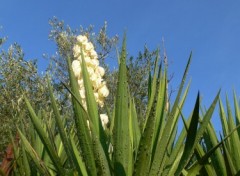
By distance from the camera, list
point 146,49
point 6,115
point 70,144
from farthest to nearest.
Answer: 1. point 146,49
2. point 6,115
3. point 70,144

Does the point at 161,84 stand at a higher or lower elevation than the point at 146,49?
lower

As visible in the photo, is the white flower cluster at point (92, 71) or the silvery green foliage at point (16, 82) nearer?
the white flower cluster at point (92, 71)

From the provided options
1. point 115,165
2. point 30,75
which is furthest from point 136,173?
point 30,75

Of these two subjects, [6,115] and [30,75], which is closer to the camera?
[6,115]

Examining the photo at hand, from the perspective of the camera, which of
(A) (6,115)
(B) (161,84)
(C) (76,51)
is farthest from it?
(A) (6,115)

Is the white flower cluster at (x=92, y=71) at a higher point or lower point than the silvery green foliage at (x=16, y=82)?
lower

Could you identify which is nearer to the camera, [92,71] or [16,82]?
[92,71]

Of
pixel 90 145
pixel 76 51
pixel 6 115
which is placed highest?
pixel 6 115

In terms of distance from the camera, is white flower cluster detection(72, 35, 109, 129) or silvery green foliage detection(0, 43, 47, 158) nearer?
white flower cluster detection(72, 35, 109, 129)

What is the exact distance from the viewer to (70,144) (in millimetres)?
1764

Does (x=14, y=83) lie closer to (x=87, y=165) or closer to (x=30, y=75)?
(x=30, y=75)

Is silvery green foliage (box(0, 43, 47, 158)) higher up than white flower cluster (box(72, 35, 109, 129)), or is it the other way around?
silvery green foliage (box(0, 43, 47, 158))

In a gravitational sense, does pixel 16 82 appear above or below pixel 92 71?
above

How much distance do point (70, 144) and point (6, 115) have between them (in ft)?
29.5
